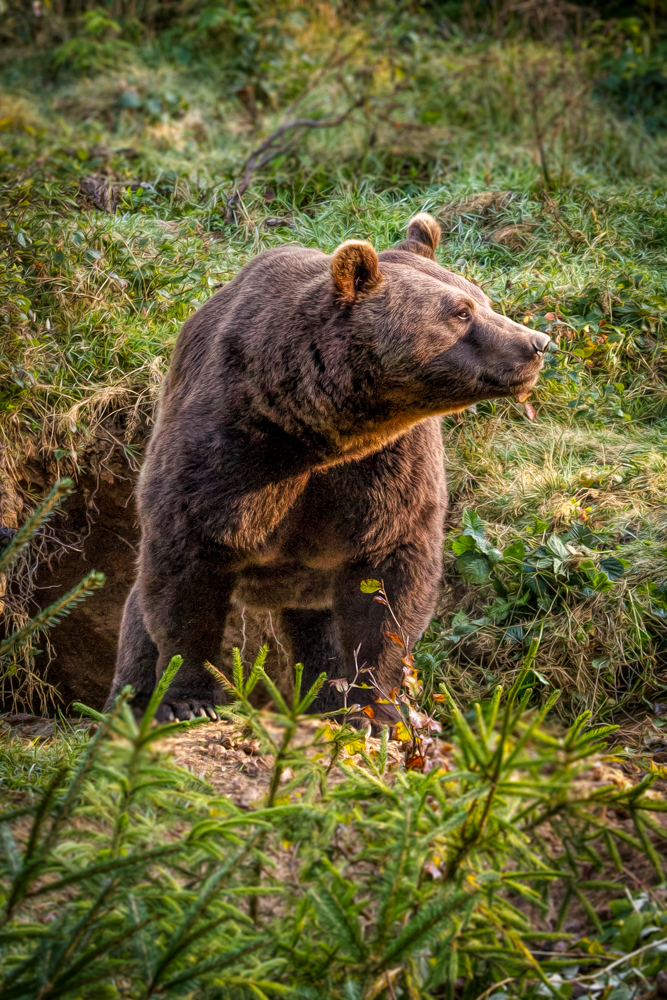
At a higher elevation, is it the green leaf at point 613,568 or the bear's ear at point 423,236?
the bear's ear at point 423,236

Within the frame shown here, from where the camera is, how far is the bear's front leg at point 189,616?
145 inches

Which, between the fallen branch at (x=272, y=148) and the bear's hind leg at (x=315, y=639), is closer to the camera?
the bear's hind leg at (x=315, y=639)

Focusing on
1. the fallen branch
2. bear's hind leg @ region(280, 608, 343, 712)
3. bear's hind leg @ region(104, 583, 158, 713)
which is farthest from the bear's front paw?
the fallen branch

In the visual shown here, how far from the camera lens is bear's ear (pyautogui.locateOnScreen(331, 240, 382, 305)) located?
334 centimetres

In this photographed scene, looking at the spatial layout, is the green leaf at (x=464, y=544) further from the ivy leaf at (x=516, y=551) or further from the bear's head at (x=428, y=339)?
the bear's head at (x=428, y=339)

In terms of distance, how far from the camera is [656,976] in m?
2.07

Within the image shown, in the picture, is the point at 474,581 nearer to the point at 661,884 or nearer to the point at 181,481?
the point at 181,481

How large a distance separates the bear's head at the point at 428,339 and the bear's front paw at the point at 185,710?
1.42 metres

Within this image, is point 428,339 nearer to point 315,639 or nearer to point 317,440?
point 317,440

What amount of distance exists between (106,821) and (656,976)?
1322mm

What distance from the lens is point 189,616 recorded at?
12.3 ft

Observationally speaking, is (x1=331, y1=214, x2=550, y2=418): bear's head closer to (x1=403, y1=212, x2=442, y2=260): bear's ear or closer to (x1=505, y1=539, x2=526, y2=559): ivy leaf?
(x1=403, y1=212, x2=442, y2=260): bear's ear

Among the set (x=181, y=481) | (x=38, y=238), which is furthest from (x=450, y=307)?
(x=38, y=238)

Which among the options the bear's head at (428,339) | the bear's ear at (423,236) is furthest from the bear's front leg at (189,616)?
the bear's ear at (423,236)
